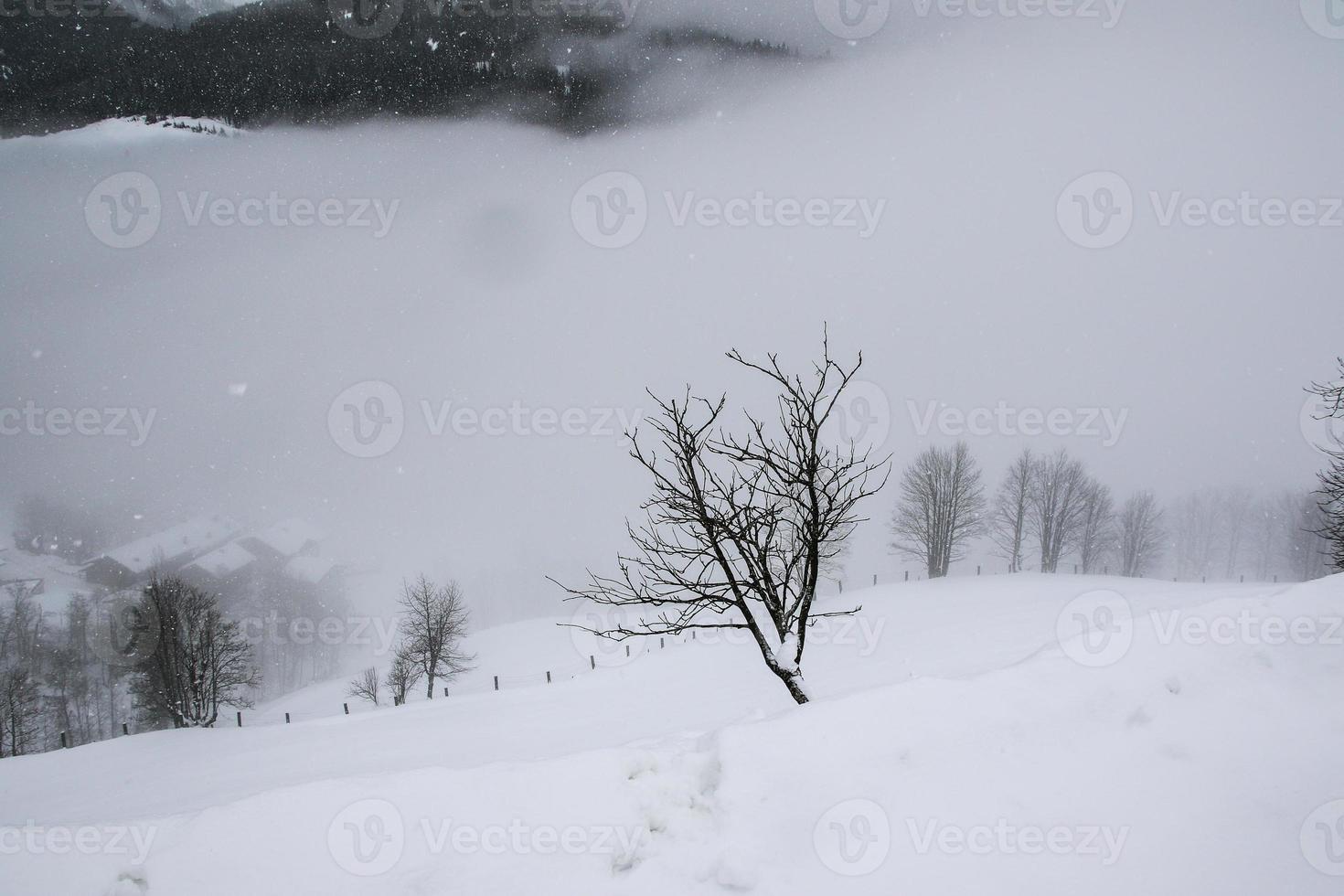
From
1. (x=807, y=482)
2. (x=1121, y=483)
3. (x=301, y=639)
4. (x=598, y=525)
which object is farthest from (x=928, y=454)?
(x=598, y=525)

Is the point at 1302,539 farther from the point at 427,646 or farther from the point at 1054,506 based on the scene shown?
the point at 427,646

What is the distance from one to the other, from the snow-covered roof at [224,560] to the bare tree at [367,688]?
60.6 meters

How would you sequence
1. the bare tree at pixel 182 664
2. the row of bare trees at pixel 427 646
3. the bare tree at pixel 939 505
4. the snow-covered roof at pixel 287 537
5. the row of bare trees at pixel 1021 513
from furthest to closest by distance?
1. the snow-covered roof at pixel 287 537
2. the row of bare trees at pixel 1021 513
3. the bare tree at pixel 939 505
4. the row of bare trees at pixel 427 646
5. the bare tree at pixel 182 664

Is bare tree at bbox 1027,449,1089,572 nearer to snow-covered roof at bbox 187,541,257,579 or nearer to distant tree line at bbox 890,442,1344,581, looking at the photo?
distant tree line at bbox 890,442,1344,581

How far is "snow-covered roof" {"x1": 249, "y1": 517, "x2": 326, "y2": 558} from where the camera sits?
93125 millimetres

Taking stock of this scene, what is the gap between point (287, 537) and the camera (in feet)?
320

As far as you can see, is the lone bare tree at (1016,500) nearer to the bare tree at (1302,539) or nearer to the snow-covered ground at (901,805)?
the bare tree at (1302,539)

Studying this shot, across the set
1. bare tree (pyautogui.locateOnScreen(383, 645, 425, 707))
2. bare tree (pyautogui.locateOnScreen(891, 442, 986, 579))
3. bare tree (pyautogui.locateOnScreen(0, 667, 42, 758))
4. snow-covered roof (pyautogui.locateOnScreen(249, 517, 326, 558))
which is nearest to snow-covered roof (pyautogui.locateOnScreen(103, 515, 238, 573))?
snow-covered roof (pyautogui.locateOnScreen(249, 517, 326, 558))

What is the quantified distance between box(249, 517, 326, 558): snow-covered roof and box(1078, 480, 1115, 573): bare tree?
386ft

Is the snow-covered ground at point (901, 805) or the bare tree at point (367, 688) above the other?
the snow-covered ground at point (901, 805)

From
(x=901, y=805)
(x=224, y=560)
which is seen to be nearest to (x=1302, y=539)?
(x=901, y=805)

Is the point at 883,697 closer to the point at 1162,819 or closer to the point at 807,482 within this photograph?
the point at 1162,819

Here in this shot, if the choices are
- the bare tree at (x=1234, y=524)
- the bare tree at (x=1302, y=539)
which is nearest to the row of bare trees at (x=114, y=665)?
the bare tree at (x=1302, y=539)

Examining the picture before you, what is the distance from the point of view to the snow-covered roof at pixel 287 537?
306 feet
